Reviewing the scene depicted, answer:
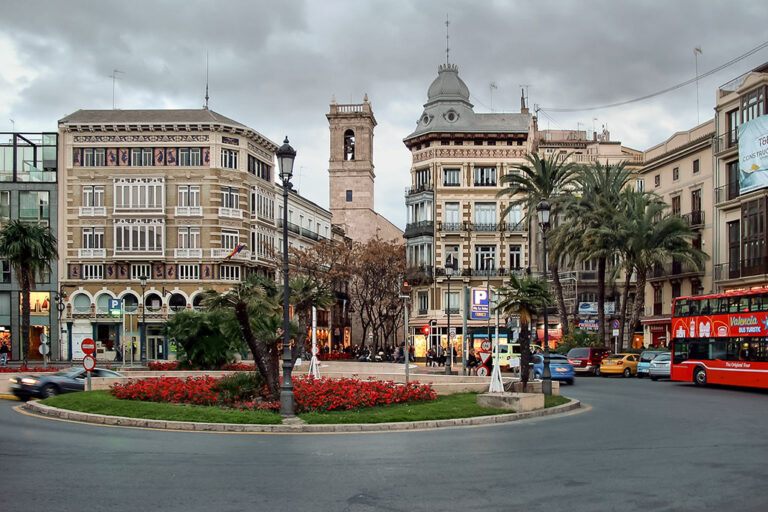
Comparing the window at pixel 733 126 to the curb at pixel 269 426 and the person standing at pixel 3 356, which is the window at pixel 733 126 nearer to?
the curb at pixel 269 426

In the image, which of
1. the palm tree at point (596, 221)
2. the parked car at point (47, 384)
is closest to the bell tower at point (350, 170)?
the palm tree at point (596, 221)

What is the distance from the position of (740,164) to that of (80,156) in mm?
49281

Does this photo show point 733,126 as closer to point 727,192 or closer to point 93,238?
point 727,192

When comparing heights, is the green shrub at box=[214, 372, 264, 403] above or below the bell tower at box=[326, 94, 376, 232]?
below

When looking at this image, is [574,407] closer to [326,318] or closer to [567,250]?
[567,250]

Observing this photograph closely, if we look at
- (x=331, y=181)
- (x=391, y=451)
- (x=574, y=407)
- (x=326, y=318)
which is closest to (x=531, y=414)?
(x=574, y=407)

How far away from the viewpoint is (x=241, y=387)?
2381 cm

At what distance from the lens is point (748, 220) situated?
51000 millimetres

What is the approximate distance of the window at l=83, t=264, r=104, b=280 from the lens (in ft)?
218

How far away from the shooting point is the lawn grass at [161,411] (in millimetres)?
19094

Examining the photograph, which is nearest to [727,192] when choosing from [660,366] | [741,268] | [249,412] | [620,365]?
[741,268]

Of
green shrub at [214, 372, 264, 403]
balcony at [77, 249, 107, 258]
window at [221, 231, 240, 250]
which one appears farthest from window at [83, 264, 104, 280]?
green shrub at [214, 372, 264, 403]

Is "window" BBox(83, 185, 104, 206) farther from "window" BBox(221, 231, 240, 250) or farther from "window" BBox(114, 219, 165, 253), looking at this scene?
"window" BBox(221, 231, 240, 250)

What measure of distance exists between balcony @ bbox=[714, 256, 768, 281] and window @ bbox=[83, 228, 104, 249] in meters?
46.6
